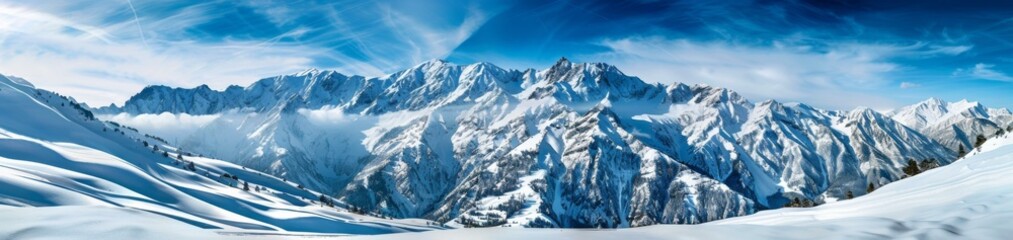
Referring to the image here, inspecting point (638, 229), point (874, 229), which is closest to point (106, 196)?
point (638, 229)

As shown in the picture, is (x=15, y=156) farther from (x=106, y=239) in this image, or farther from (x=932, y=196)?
(x=932, y=196)

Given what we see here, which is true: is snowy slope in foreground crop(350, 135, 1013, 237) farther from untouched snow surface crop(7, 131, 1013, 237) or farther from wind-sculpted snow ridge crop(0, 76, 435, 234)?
wind-sculpted snow ridge crop(0, 76, 435, 234)

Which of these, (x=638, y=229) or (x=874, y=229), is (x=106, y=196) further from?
→ (x=874, y=229)

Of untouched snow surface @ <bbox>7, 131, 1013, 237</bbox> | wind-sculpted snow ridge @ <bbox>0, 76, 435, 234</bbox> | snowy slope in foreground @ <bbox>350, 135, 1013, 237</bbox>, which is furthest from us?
snowy slope in foreground @ <bbox>350, 135, 1013, 237</bbox>

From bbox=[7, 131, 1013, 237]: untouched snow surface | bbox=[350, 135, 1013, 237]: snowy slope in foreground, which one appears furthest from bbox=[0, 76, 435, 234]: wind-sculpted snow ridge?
bbox=[350, 135, 1013, 237]: snowy slope in foreground

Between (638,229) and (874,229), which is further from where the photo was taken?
(874,229)

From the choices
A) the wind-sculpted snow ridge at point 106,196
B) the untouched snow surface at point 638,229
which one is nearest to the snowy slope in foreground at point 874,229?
the untouched snow surface at point 638,229

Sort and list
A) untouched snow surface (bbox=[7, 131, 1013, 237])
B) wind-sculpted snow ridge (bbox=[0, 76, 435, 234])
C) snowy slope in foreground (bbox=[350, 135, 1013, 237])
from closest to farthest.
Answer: untouched snow surface (bbox=[7, 131, 1013, 237]) < wind-sculpted snow ridge (bbox=[0, 76, 435, 234]) < snowy slope in foreground (bbox=[350, 135, 1013, 237])

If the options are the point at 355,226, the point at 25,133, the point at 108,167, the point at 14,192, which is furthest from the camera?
the point at 25,133

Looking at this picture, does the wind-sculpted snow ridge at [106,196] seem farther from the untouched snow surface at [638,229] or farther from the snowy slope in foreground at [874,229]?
the snowy slope in foreground at [874,229]

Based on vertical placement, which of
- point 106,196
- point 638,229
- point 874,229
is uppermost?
point 106,196

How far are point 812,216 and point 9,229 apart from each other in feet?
60.2

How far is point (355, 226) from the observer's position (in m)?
127

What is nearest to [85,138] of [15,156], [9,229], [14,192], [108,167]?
[15,156]
